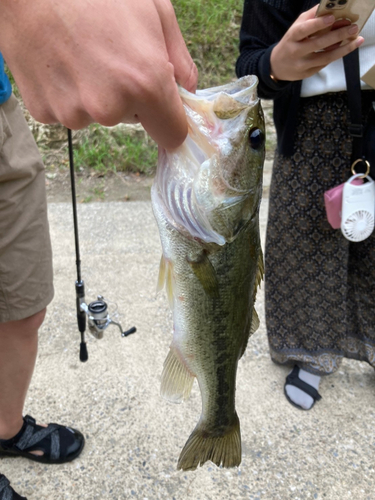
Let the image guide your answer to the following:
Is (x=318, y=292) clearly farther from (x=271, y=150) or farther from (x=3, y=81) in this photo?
(x=271, y=150)

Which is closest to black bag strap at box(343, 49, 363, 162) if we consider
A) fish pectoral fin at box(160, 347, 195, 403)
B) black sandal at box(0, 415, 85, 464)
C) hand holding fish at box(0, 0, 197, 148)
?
fish pectoral fin at box(160, 347, 195, 403)

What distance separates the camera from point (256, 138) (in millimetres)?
977

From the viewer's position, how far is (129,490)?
1805 millimetres

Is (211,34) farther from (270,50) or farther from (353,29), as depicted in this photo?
(353,29)

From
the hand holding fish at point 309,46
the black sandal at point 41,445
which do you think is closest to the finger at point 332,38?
the hand holding fish at point 309,46

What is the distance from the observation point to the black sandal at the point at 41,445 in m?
1.86

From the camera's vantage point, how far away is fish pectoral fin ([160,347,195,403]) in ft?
3.75

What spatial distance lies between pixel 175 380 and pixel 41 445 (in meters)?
1.10

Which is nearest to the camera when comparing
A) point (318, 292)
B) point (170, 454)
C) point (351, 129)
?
point (351, 129)

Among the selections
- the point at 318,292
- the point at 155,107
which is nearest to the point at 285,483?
the point at 318,292

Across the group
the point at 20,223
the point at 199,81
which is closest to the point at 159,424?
the point at 20,223

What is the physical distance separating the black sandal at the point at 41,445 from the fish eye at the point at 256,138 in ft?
5.40

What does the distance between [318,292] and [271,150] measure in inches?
156

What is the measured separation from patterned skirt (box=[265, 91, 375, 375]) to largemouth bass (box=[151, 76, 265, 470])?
0.97m
